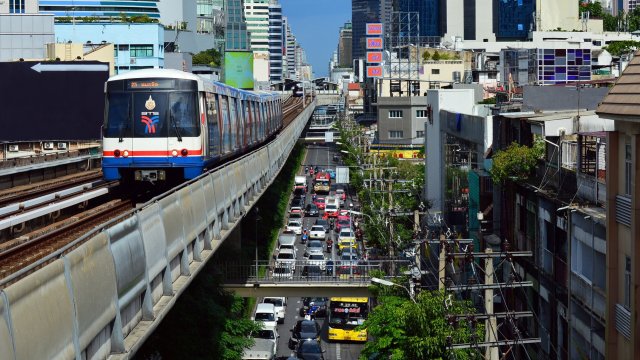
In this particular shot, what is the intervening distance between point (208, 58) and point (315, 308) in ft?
251

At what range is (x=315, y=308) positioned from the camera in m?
42.9

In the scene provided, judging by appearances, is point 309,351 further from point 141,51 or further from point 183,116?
point 141,51

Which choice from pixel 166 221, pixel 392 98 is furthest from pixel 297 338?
pixel 392 98

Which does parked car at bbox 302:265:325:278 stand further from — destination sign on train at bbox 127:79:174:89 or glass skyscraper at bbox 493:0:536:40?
glass skyscraper at bbox 493:0:536:40

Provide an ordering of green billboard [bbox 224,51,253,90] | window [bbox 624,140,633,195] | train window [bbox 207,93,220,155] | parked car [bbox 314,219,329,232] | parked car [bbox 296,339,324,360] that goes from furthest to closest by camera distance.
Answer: green billboard [bbox 224,51,253,90]
parked car [bbox 314,219,329,232]
parked car [bbox 296,339,324,360]
train window [bbox 207,93,220,155]
window [bbox 624,140,633,195]

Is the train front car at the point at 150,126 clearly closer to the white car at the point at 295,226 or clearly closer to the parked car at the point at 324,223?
the white car at the point at 295,226

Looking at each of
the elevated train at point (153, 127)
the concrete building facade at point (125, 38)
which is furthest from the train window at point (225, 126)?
the concrete building facade at point (125, 38)

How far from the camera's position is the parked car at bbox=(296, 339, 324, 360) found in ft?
108

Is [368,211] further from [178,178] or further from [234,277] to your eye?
[178,178]

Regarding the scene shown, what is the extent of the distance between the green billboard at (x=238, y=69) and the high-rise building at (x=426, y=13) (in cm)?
5306

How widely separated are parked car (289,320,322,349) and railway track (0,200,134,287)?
1675 cm

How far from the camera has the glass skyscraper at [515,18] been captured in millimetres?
128250

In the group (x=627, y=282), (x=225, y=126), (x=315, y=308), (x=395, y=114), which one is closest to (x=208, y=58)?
(x=395, y=114)

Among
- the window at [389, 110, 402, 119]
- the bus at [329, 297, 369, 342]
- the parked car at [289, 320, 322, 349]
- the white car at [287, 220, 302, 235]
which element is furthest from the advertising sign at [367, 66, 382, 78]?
the parked car at [289, 320, 322, 349]
